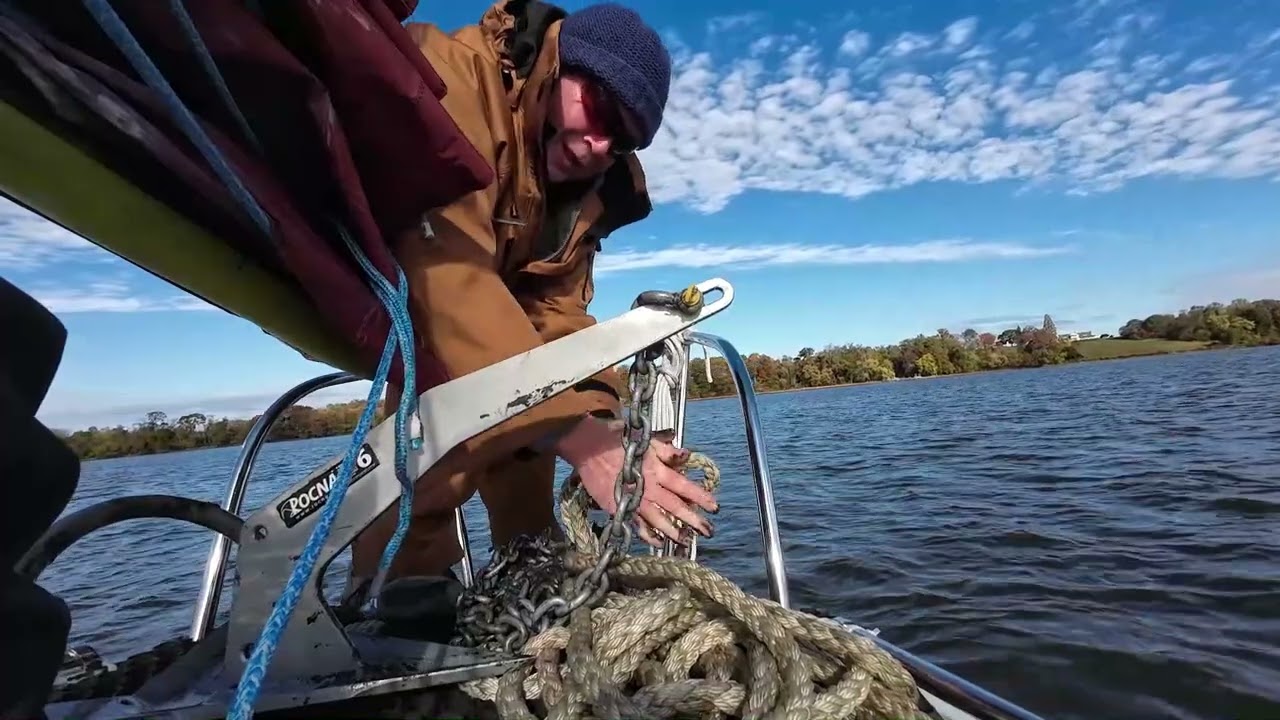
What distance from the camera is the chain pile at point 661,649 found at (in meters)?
1.18

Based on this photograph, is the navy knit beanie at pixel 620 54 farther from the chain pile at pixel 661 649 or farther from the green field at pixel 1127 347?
the green field at pixel 1127 347

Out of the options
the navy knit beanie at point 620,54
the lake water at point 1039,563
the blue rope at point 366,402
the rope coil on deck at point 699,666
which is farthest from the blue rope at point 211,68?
the rope coil on deck at point 699,666

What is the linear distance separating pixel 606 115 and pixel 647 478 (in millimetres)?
1098

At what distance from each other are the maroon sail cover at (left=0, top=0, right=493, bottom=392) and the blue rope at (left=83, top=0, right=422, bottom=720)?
0.03 meters

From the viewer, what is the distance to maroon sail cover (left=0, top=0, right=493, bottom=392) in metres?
0.86

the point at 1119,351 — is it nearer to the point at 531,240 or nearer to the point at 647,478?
the point at 531,240

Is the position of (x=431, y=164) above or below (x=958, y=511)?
above

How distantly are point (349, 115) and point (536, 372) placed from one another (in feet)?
1.92

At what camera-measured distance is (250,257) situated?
49.8 inches

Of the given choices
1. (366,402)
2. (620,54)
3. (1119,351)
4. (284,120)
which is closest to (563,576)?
(366,402)

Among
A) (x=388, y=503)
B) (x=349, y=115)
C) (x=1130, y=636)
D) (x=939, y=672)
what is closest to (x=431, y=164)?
(x=349, y=115)

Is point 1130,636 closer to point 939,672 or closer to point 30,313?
point 939,672

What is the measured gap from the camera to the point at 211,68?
94 centimetres

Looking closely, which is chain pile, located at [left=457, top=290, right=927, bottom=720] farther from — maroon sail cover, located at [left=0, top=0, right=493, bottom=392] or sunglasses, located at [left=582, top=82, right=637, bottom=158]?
sunglasses, located at [left=582, top=82, right=637, bottom=158]
